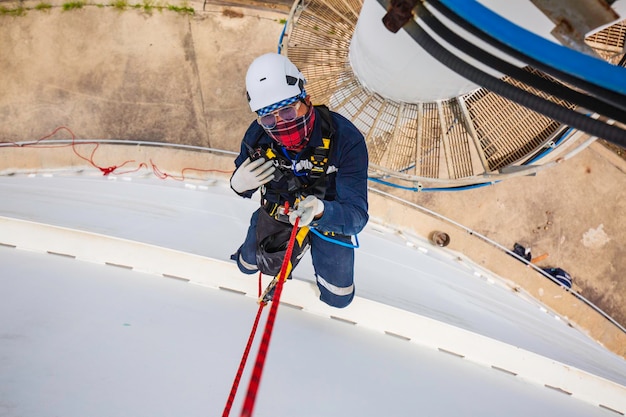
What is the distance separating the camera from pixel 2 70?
6117mm

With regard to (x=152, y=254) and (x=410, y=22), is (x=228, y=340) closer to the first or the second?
(x=152, y=254)

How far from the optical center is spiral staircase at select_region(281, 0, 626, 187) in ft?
12.9

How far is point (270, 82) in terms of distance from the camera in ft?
9.21

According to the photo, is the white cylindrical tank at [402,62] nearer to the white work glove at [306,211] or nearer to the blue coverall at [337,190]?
the blue coverall at [337,190]

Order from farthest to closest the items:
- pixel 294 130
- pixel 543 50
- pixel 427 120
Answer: pixel 427 120 → pixel 294 130 → pixel 543 50

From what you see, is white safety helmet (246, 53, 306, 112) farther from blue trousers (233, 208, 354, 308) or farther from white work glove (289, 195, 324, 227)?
blue trousers (233, 208, 354, 308)

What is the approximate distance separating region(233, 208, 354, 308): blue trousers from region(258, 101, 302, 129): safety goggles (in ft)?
3.37

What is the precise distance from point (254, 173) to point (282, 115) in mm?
544

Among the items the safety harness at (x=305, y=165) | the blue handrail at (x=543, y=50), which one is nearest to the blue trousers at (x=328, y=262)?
the safety harness at (x=305, y=165)

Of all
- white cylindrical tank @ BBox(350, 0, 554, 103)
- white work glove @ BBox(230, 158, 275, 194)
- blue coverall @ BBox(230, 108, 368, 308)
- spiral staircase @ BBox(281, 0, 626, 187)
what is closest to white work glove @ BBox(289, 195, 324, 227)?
blue coverall @ BBox(230, 108, 368, 308)

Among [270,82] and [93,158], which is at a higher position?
[270,82]

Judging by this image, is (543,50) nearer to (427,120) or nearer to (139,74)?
(427,120)

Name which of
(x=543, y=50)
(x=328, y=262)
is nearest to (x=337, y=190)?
(x=328, y=262)

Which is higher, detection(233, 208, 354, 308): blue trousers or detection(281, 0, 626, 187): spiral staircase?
detection(281, 0, 626, 187): spiral staircase
